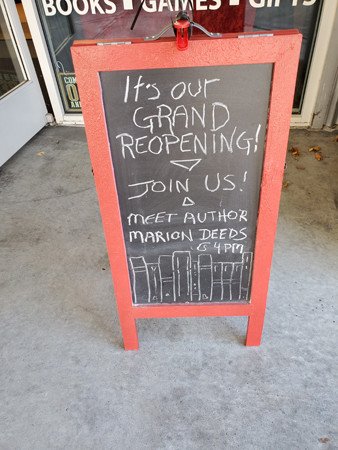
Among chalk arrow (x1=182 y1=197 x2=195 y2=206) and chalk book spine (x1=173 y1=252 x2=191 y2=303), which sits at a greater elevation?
chalk arrow (x1=182 y1=197 x2=195 y2=206)

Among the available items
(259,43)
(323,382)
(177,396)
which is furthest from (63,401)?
(259,43)

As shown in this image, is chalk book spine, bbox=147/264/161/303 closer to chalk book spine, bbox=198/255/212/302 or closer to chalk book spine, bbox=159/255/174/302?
chalk book spine, bbox=159/255/174/302

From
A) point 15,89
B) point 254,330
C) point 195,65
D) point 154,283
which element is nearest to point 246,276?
point 254,330

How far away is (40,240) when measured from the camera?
3.48 m

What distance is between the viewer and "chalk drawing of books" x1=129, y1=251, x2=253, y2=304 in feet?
6.89

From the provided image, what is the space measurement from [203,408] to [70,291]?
56.8 inches

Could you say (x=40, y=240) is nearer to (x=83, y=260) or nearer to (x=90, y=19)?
(x=83, y=260)

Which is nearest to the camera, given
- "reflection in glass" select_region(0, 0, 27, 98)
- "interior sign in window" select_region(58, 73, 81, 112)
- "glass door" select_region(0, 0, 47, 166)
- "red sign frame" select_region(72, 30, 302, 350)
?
"red sign frame" select_region(72, 30, 302, 350)

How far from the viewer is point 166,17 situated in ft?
14.6

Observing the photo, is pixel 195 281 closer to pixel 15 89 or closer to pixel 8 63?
pixel 15 89

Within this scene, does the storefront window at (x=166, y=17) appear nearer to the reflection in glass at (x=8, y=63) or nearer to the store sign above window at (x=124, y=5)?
the store sign above window at (x=124, y=5)

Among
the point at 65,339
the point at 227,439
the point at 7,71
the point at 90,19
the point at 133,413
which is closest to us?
the point at 227,439

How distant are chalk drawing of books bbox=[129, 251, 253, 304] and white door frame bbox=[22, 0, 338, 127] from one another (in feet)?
12.5

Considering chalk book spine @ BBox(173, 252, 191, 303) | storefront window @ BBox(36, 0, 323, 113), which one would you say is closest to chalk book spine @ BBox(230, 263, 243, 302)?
chalk book spine @ BBox(173, 252, 191, 303)
